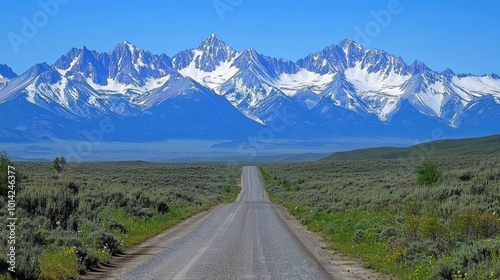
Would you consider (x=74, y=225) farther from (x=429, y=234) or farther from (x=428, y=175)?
(x=428, y=175)

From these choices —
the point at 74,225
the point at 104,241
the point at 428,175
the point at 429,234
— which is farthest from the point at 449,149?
the point at 104,241

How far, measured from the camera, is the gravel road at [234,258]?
1432cm

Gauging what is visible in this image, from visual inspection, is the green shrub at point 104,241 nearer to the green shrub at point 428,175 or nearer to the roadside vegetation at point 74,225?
the roadside vegetation at point 74,225

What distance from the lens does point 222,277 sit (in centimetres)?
1372

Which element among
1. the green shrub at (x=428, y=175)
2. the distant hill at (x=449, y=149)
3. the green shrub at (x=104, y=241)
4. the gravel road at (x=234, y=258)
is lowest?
the gravel road at (x=234, y=258)

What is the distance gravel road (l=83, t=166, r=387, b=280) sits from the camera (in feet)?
47.0

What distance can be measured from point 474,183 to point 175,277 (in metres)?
20.9

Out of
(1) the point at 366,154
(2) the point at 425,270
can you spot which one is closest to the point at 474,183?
(2) the point at 425,270

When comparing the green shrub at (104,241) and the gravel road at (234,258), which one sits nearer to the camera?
the gravel road at (234,258)

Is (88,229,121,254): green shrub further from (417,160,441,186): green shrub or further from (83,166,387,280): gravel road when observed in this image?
(417,160,441,186): green shrub

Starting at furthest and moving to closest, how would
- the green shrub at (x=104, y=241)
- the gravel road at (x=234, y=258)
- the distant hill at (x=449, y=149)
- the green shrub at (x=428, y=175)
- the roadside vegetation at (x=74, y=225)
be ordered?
1. the distant hill at (x=449, y=149)
2. the green shrub at (x=428, y=175)
3. the green shrub at (x=104, y=241)
4. the gravel road at (x=234, y=258)
5. the roadside vegetation at (x=74, y=225)

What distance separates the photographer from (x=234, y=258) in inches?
663

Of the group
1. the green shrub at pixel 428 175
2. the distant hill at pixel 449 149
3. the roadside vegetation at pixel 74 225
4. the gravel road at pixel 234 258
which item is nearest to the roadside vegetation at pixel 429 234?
the gravel road at pixel 234 258

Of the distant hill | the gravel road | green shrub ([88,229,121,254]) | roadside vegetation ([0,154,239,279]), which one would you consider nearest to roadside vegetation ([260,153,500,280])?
the gravel road
